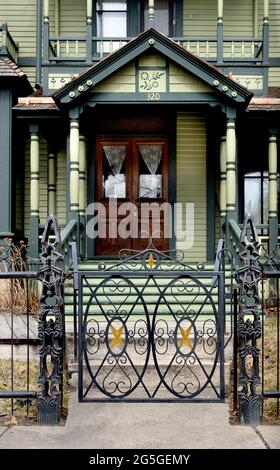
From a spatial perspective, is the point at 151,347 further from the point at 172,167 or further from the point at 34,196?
the point at 172,167

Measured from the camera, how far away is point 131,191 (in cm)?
1283

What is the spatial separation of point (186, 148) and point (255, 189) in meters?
1.90

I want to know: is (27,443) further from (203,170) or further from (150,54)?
(203,170)

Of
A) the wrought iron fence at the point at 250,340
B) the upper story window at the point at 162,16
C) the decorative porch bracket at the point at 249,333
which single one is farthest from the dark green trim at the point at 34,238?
the decorative porch bracket at the point at 249,333

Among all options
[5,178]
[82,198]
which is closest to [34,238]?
[82,198]

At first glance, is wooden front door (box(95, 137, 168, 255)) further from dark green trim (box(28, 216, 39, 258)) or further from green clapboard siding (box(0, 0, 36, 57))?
green clapboard siding (box(0, 0, 36, 57))

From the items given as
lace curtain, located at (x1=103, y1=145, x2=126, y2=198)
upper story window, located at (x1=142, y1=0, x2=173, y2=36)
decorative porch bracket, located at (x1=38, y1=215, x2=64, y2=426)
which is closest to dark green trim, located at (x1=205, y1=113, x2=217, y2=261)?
lace curtain, located at (x1=103, y1=145, x2=126, y2=198)

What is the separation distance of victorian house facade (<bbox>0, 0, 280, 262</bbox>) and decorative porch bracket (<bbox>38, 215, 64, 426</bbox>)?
4731mm

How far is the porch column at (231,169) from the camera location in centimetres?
1082

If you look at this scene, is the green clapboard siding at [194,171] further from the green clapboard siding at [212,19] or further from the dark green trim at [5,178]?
the dark green trim at [5,178]

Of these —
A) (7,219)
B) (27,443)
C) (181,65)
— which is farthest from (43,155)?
(27,443)

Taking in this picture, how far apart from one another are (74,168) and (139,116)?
2.79 meters
